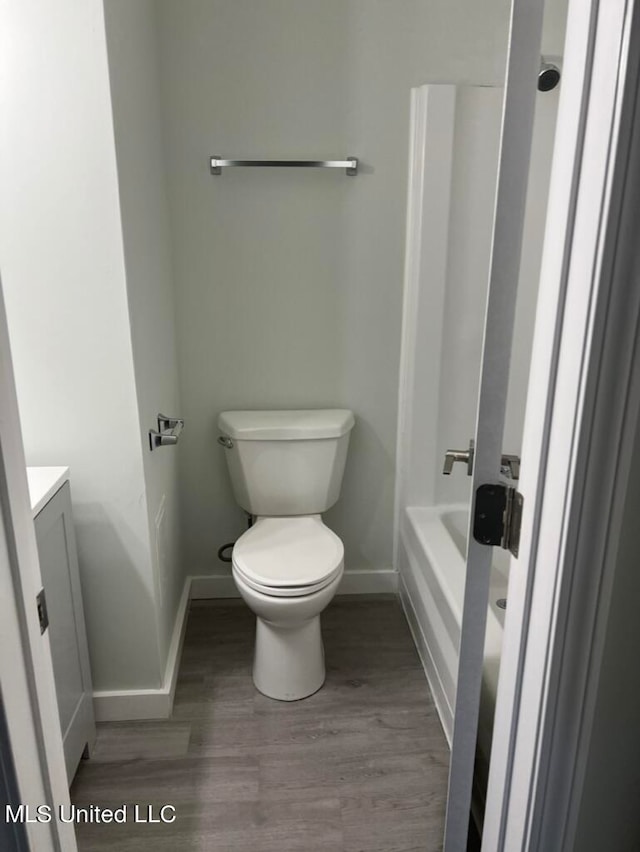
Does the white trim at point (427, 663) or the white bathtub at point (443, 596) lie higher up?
the white bathtub at point (443, 596)

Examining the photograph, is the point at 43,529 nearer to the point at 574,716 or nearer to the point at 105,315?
the point at 105,315

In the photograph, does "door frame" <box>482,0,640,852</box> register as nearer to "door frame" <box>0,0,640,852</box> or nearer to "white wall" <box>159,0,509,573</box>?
"door frame" <box>0,0,640,852</box>

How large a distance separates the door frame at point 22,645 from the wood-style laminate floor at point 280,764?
2.65ft

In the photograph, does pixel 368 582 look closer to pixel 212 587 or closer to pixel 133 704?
pixel 212 587

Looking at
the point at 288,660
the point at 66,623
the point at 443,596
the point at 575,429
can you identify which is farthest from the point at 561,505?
the point at 288,660

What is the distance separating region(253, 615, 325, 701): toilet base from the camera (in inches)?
78.5

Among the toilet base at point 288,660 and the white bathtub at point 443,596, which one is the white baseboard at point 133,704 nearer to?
the toilet base at point 288,660

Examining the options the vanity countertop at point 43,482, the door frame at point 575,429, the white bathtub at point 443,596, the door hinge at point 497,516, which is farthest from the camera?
the white bathtub at point 443,596

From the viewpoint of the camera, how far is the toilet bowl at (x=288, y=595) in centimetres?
187

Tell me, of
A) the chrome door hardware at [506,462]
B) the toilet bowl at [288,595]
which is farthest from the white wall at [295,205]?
the chrome door hardware at [506,462]

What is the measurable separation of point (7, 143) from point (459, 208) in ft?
4.67

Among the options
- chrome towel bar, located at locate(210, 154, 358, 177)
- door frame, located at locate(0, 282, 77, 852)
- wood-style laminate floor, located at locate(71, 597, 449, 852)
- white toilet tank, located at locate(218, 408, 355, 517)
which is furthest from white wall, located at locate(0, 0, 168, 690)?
door frame, located at locate(0, 282, 77, 852)

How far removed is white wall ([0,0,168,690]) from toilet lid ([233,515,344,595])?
0.32m

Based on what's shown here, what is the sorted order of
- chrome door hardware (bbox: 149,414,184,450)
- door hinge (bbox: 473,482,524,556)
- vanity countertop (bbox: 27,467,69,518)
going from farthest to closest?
chrome door hardware (bbox: 149,414,184,450) < vanity countertop (bbox: 27,467,69,518) < door hinge (bbox: 473,482,524,556)
